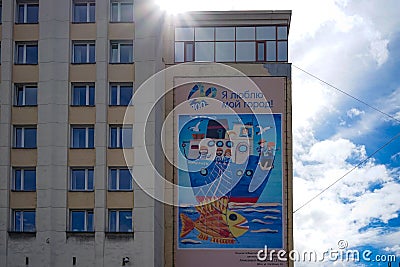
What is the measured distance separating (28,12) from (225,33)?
500 inches

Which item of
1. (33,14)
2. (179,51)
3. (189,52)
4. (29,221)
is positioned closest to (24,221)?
(29,221)

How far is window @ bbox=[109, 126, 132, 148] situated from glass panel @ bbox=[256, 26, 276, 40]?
39.2 feet

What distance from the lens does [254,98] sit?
50438 millimetres

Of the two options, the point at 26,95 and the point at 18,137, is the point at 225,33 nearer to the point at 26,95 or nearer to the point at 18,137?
the point at 26,95

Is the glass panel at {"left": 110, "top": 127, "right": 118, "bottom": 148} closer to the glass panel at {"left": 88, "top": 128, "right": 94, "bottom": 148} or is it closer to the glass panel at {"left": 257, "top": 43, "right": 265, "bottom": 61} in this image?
the glass panel at {"left": 88, "top": 128, "right": 94, "bottom": 148}

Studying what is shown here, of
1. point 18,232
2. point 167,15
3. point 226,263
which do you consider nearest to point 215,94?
point 167,15

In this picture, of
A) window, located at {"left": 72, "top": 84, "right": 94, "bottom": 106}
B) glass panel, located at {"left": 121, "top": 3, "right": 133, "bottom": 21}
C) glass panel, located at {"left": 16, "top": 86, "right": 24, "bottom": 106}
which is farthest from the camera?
glass panel, located at {"left": 121, "top": 3, "right": 133, "bottom": 21}

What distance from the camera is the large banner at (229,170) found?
49.0 meters

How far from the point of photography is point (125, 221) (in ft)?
144

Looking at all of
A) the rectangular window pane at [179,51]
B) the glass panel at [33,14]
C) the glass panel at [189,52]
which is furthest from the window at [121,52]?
the glass panel at [189,52]

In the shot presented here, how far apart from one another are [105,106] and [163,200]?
7167 millimetres

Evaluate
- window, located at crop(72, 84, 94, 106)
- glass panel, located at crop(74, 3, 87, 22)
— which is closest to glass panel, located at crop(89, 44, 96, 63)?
window, located at crop(72, 84, 94, 106)

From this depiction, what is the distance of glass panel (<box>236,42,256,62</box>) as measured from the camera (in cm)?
5184

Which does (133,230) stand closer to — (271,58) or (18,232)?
(18,232)
